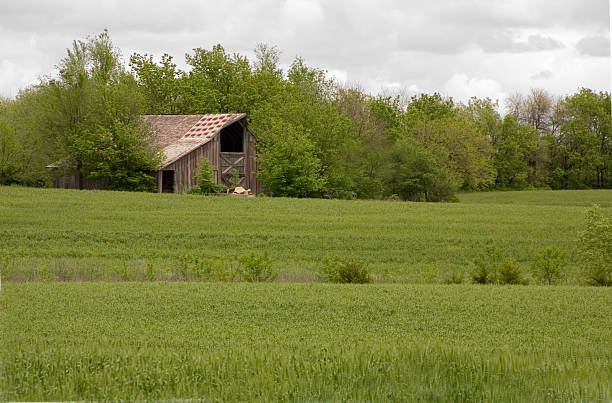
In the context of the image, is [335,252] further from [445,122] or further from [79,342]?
[445,122]

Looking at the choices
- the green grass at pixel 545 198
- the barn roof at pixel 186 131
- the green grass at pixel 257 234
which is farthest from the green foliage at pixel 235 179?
the green grass at pixel 545 198

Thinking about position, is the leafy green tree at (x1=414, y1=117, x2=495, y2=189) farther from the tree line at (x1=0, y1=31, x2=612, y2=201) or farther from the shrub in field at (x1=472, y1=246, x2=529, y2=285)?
the shrub in field at (x1=472, y1=246, x2=529, y2=285)

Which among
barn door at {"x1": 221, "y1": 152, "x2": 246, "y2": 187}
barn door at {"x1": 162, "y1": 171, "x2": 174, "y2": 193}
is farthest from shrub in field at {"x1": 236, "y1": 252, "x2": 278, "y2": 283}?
barn door at {"x1": 221, "y1": 152, "x2": 246, "y2": 187}

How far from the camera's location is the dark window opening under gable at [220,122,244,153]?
51.5 m

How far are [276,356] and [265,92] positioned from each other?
56.8 meters

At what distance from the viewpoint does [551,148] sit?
83.8 metres

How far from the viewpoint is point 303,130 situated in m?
52.4

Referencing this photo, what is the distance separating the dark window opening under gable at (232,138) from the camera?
51500 mm

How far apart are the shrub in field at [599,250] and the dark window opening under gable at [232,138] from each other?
35772 mm

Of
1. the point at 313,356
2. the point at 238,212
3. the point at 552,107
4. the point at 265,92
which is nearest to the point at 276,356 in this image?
the point at 313,356

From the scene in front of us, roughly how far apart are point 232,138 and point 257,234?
26588 mm

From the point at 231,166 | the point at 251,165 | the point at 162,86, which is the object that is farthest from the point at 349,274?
the point at 162,86

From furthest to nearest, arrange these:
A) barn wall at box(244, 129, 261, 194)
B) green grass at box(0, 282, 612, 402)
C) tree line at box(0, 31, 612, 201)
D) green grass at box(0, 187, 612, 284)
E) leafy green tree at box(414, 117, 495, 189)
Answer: leafy green tree at box(414, 117, 495, 189)
barn wall at box(244, 129, 261, 194)
tree line at box(0, 31, 612, 201)
green grass at box(0, 187, 612, 284)
green grass at box(0, 282, 612, 402)

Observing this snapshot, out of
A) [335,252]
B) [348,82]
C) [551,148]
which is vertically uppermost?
[348,82]
